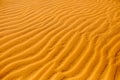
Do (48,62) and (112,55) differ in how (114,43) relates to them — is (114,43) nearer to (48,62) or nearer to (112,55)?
(112,55)

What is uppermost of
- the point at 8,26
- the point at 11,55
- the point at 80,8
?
the point at 80,8

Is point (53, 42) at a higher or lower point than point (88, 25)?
lower

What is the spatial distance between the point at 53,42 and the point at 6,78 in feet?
4.16

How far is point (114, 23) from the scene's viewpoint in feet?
15.5

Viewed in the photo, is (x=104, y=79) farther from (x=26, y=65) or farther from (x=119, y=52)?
(x=26, y=65)

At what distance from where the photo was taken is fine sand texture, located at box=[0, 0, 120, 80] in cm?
297

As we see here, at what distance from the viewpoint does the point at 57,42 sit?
3.71m

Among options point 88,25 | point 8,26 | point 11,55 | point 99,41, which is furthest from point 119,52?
point 8,26

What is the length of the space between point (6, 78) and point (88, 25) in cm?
248

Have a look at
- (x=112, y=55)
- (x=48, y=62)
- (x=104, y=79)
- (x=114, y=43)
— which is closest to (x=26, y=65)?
(x=48, y=62)

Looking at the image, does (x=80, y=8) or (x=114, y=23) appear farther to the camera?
(x=80, y=8)

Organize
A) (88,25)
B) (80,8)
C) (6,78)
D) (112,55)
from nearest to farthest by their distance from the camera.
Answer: (6,78)
(112,55)
(88,25)
(80,8)

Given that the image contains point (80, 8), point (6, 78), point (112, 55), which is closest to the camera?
point (6, 78)

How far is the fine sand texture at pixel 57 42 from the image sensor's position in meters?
2.97
